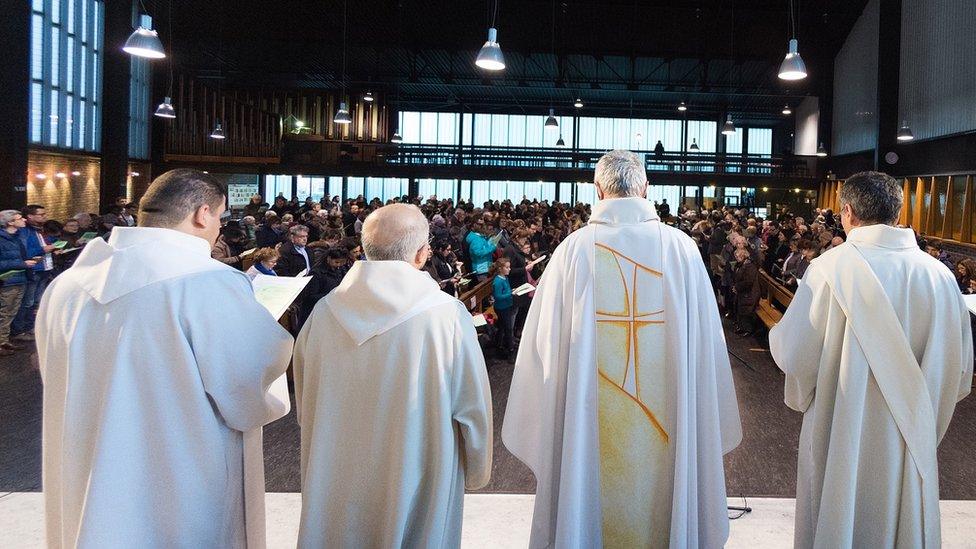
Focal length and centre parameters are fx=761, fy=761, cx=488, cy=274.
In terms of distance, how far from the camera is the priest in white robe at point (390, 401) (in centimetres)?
228

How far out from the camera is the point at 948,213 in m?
16.5

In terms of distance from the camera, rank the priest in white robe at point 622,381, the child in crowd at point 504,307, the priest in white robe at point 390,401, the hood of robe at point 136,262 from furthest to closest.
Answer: the child in crowd at point 504,307
the priest in white robe at point 622,381
the priest in white robe at point 390,401
the hood of robe at point 136,262

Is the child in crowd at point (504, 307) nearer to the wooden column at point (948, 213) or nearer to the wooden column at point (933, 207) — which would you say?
the wooden column at point (948, 213)

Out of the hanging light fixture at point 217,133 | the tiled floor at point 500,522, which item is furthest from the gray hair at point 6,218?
the hanging light fixture at point 217,133

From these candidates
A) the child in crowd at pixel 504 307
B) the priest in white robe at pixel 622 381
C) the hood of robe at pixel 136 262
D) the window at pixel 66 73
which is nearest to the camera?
the hood of robe at pixel 136 262

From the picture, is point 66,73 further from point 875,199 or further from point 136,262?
point 875,199

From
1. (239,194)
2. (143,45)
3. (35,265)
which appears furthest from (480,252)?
(239,194)

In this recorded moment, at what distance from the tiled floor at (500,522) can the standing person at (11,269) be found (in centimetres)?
448

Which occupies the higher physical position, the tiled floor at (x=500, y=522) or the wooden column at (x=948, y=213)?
the wooden column at (x=948, y=213)

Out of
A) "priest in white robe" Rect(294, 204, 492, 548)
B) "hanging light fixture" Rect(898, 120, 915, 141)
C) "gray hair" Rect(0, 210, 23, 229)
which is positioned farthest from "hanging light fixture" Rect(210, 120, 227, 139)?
"priest in white robe" Rect(294, 204, 492, 548)

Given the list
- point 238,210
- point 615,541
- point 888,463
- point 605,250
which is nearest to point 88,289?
point 605,250

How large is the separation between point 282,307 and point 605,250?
1361 millimetres

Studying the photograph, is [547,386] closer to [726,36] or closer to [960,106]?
[960,106]

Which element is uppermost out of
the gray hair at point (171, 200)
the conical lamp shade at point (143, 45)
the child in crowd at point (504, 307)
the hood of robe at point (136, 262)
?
the conical lamp shade at point (143, 45)
